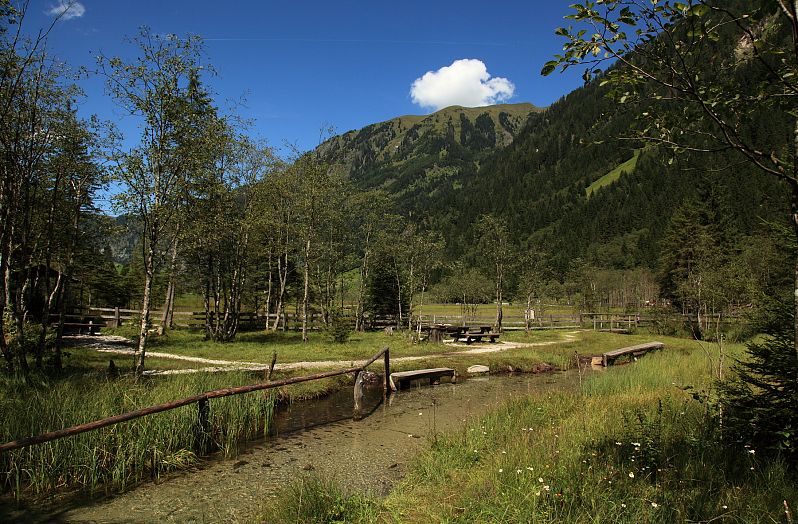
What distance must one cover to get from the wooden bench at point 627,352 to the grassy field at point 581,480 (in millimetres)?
14076

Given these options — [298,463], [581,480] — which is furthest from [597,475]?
[298,463]

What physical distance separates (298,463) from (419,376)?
850 cm

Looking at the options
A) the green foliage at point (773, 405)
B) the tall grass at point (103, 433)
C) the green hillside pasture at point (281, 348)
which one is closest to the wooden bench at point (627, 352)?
the green hillside pasture at point (281, 348)

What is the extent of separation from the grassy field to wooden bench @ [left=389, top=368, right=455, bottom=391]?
290 inches

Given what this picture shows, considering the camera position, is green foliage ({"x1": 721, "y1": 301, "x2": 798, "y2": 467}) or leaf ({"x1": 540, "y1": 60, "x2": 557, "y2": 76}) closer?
leaf ({"x1": 540, "y1": 60, "x2": 557, "y2": 76})

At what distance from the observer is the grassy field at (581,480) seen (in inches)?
174

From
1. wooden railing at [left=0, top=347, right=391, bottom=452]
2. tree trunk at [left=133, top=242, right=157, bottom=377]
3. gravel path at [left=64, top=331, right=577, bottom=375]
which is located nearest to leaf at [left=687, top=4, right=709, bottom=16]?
wooden railing at [left=0, top=347, right=391, bottom=452]

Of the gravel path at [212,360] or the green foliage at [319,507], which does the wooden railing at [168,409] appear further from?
the gravel path at [212,360]

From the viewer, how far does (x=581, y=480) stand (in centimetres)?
515

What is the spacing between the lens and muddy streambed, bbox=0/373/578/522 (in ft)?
20.6

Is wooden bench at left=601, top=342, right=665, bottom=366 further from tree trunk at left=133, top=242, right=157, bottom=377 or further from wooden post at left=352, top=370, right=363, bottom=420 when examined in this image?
tree trunk at left=133, top=242, right=157, bottom=377

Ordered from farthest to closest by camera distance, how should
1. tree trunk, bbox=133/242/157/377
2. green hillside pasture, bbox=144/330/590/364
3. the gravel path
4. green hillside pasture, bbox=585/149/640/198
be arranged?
green hillside pasture, bbox=585/149/640/198
green hillside pasture, bbox=144/330/590/364
the gravel path
tree trunk, bbox=133/242/157/377

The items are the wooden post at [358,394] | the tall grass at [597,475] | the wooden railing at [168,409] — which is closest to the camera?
the tall grass at [597,475]

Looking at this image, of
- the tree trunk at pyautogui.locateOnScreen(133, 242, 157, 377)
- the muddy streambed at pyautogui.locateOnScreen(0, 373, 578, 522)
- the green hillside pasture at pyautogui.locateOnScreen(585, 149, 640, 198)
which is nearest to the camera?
the muddy streambed at pyautogui.locateOnScreen(0, 373, 578, 522)
